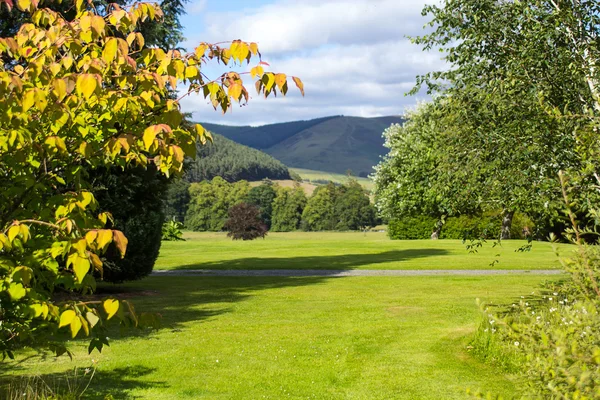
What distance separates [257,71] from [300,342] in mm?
8476

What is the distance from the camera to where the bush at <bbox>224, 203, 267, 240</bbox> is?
2490 inches

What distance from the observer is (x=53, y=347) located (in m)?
5.48

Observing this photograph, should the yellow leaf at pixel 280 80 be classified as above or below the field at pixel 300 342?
above

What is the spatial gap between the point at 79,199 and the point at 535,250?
116ft

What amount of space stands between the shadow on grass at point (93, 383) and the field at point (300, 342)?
0.03 m

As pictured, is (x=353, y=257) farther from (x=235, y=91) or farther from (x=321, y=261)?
(x=235, y=91)

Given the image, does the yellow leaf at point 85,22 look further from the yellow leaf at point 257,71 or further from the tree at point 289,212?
the tree at point 289,212

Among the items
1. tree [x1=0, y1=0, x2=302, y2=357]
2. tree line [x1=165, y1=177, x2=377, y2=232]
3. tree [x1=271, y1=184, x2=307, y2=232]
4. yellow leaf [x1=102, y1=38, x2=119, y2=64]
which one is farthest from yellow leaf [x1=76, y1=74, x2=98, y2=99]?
tree [x1=271, y1=184, x2=307, y2=232]

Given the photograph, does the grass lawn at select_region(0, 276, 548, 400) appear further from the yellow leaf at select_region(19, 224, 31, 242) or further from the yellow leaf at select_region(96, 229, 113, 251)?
the yellow leaf at select_region(19, 224, 31, 242)

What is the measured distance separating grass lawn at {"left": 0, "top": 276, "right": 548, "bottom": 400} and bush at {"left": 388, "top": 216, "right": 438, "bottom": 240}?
3207cm

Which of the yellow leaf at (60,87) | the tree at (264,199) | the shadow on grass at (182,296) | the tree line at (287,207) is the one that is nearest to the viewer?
the yellow leaf at (60,87)

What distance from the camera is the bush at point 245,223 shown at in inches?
2490

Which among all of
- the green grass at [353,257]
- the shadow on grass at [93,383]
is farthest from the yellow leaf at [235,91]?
the green grass at [353,257]

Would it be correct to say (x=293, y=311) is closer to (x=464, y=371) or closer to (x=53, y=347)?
(x=464, y=371)
